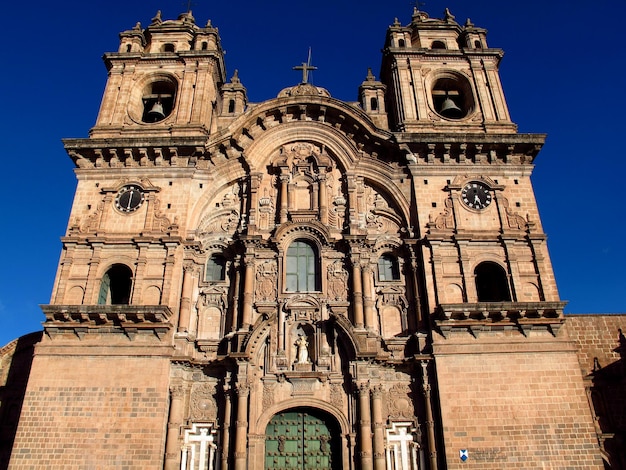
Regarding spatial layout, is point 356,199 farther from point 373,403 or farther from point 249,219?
point 373,403

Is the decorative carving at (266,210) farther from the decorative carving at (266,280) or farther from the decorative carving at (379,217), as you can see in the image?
the decorative carving at (379,217)

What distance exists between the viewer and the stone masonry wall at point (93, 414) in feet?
55.0

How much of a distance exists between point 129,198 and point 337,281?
8.67 meters

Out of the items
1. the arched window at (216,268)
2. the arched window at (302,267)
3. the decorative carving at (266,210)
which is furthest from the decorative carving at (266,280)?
the decorative carving at (266,210)

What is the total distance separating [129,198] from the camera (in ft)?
70.8

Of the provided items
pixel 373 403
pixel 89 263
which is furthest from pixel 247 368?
pixel 89 263

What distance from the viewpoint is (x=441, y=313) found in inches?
725

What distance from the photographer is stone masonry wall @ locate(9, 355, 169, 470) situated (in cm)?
1675

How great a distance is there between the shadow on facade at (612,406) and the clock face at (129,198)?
688 inches

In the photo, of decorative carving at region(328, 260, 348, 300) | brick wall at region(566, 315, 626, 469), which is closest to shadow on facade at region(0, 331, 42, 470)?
decorative carving at region(328, 260, 348, 300)

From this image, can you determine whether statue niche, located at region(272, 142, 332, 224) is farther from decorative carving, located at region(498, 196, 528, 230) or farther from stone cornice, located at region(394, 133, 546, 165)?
decorative carving, located at region(498, 196, 528, 230)

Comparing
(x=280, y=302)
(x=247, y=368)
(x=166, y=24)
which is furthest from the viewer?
(x=166, y=24)

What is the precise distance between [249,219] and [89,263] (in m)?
6.00

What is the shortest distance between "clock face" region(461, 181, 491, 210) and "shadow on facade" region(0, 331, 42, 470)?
54.1ft
